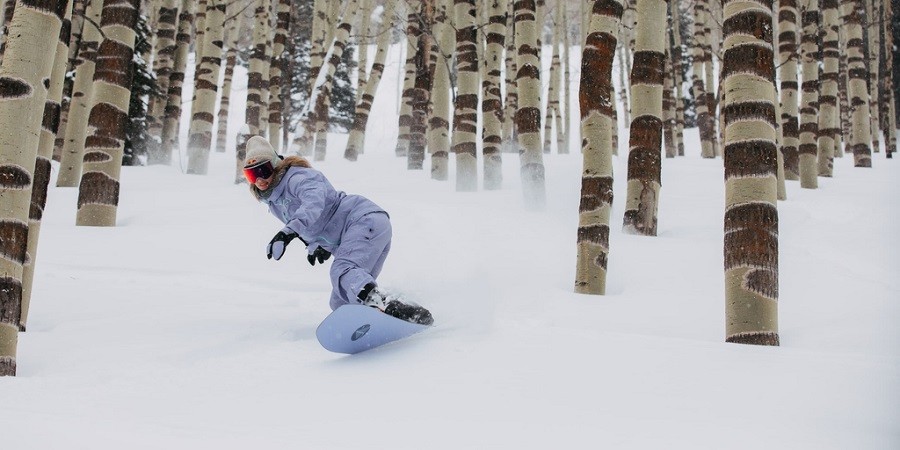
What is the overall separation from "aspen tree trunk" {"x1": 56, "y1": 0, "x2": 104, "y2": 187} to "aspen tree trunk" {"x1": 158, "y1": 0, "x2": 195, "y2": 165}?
9.64 feet

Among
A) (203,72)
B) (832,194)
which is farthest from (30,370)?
(832,194)

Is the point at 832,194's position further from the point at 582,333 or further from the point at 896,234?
the point at 582,333

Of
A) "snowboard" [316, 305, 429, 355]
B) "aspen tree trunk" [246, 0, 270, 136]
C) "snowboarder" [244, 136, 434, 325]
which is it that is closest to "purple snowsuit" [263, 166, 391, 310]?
"snowboarder" [244, 136, 434, 325]

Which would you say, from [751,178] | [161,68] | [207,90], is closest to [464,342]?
[751,178]

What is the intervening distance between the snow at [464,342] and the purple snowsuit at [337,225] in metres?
0.43

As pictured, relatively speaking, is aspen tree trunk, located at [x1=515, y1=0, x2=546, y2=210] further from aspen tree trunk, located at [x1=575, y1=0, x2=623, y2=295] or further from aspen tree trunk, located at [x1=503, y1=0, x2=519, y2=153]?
aspen tree trunk, located at [x1=503, y1=0, x2=519, y2=153]

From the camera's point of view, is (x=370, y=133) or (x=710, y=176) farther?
(x=370, y=133)

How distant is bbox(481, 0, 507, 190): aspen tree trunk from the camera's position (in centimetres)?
823

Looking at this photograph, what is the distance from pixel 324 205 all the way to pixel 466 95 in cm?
495

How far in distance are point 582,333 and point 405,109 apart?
1109 cm

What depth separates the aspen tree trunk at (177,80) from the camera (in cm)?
1154

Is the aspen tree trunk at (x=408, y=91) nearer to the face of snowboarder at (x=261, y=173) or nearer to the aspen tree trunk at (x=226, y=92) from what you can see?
the aspen tree trunk at (x=226, y=92)

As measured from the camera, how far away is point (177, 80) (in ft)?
37.9

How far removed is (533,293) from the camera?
14.3ft
